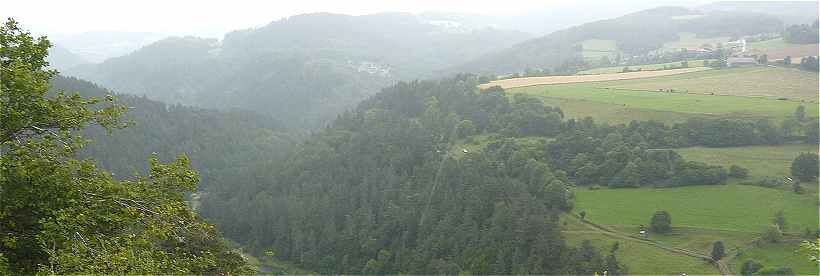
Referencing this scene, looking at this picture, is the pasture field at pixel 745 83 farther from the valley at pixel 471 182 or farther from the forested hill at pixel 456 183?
the forested hill at pixel 456 183

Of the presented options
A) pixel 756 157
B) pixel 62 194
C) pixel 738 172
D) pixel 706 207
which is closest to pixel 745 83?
pixel 756 157

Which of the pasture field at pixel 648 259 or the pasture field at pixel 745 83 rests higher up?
the pasture field at pixel 745 83

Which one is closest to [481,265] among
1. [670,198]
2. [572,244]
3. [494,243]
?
[494,243]

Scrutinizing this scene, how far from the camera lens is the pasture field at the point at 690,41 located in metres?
164

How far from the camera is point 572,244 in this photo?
55.9 metres

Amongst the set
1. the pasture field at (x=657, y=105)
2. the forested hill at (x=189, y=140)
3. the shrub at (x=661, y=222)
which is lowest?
the forested hill at (x=189, y=140)

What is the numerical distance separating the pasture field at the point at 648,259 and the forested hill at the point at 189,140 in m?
89.1

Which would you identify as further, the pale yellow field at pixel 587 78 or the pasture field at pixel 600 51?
the pasture field at pixel 600 51

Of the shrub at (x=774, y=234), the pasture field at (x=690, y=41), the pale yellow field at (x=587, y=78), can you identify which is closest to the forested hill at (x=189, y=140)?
the pale yellow field at (x=587, y=78)

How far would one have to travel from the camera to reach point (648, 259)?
49906 mm

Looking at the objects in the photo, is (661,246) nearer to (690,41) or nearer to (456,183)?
(456,183)

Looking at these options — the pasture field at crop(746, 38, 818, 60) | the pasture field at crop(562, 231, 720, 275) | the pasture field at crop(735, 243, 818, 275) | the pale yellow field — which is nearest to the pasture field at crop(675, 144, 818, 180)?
the pasture field at crop(735, 243, 818, 275)

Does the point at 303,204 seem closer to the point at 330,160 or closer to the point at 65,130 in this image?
the point at 330,160

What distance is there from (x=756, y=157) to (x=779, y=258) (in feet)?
69.9
